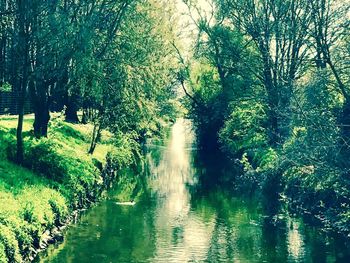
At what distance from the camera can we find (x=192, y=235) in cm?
2200

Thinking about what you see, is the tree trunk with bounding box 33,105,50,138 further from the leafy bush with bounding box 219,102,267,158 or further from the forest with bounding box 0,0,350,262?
the leafy bush with bounding box 219,102,267,158

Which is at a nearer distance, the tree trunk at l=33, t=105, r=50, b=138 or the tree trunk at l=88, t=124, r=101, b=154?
the tree trunk at l=33, t=105, r=50, b=138

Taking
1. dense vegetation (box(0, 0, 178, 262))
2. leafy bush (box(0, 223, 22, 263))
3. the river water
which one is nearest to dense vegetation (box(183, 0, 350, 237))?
the river water

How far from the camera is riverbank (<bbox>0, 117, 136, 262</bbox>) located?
16.6m

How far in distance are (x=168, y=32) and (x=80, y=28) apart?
2344 cm

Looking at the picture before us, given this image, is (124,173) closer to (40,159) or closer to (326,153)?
(40,159)

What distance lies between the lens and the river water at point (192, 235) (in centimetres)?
1923

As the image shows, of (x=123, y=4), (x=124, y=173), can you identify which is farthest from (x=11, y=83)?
(x=123, y=4)

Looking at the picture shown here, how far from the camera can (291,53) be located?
40625 millimetres

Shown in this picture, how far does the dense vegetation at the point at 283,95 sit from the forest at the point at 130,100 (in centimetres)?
12

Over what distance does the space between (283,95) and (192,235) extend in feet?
34.9

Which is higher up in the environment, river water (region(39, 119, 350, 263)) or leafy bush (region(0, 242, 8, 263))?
leafy bush (region(0, 242, 8, 263))

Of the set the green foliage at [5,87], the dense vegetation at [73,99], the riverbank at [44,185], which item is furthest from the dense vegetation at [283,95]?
the green foliage at [5,87]

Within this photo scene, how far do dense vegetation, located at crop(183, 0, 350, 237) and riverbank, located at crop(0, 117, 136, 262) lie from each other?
9459 mm
